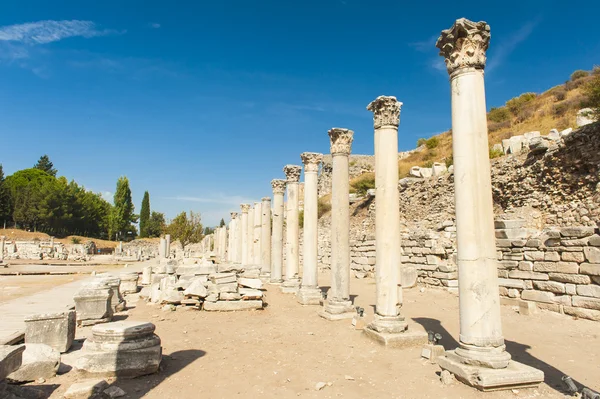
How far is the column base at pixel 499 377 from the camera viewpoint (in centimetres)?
491

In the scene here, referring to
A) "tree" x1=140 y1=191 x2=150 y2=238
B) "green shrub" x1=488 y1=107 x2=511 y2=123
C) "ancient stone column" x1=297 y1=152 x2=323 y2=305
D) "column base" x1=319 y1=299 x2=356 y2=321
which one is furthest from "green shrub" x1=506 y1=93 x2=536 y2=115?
"tree" x1=140 y1=191 x2=150 y2=238

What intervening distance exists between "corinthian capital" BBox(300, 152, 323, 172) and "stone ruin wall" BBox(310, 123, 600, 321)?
18.1ft

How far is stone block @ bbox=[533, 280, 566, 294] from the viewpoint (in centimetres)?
1015

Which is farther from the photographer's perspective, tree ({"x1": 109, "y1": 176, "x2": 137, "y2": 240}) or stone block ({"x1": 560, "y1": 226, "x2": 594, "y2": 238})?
tree ({"x1": 109, "y1": 176, "x2": 137, "y2": 240})

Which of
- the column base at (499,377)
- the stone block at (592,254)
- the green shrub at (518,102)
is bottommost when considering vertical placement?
the column base at (499,377)

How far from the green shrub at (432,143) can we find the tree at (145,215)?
215 feet

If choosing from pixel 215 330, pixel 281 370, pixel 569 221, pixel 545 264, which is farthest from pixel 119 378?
pixel 569 221

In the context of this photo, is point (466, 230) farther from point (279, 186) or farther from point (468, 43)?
point (279, 186)

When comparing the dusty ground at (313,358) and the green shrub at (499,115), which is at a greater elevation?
the green shrub at (499,115)

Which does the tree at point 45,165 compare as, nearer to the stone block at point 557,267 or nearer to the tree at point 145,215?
the tree at point 145,215

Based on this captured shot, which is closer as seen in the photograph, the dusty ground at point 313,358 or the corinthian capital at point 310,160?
the dusty ground at point 313,358

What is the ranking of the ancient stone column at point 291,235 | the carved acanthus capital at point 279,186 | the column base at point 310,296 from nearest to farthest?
the column base at point 310,296 → the ancient stone column at point 291,235 → the carved acanthus capital at point 279,186

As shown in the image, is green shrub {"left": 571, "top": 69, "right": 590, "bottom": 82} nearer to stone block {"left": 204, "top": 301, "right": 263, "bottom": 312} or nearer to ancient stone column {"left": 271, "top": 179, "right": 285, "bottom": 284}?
ancient stone column {"left": 271, "top": 179, "right": 285, "bottom": 284}

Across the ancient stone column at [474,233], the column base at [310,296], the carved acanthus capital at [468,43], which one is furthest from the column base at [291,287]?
the carved acanthus capital at [468,43]
